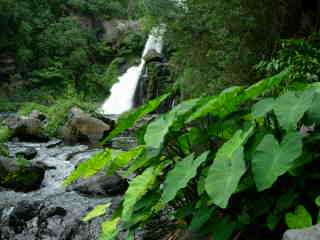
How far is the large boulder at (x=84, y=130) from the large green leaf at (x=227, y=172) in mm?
10119

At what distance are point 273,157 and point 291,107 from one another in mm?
260

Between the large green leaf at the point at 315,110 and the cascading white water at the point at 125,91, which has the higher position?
the large green leaf at the point at 315,110

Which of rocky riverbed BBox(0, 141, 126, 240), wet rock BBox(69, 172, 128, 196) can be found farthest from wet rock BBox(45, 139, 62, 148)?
wet rock BBox(69, 172, 128, 196)

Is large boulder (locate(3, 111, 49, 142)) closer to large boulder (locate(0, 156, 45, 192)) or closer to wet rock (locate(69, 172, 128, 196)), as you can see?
large boulder (locate(0, 156, 45, 192))

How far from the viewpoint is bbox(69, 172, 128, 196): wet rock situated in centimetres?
632

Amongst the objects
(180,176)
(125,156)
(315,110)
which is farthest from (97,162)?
(315,110)

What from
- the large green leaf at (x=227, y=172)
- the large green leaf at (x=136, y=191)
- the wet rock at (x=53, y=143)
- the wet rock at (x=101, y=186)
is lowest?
the wet rock at (x=53, y=143)

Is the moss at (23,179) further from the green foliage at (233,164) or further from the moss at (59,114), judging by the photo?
the moss at (59,114)

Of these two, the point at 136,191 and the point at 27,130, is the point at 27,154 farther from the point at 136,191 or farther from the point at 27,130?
the point at 136,191

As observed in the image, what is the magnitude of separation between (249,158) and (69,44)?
25.2 m

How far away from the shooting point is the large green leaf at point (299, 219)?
1784 millimetres

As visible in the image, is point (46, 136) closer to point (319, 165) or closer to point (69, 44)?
point (319, 165)

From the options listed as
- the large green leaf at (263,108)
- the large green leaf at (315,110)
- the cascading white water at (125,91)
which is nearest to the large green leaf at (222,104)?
the large green leaf at (263,108)

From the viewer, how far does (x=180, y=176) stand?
6.41 ft
